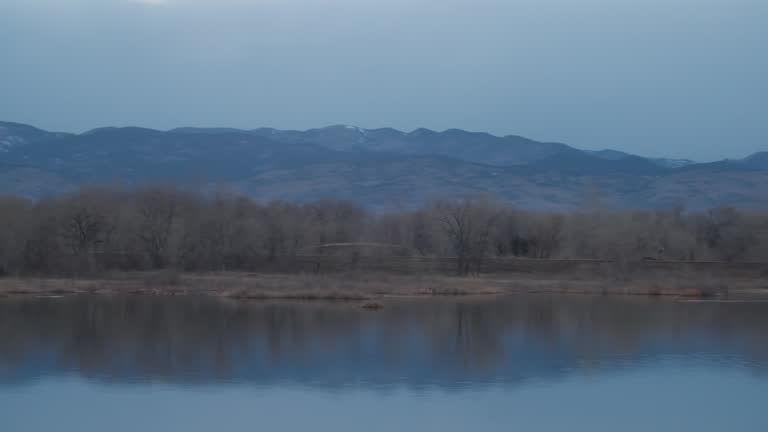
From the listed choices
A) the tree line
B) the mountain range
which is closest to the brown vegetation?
the tree line

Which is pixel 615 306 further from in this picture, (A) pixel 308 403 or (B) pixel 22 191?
(B) pixel 22 191

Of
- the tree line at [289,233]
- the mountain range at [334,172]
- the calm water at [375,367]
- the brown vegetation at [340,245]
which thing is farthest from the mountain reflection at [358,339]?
the mountain range at [334,172]

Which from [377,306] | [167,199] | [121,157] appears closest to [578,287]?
[377,306]

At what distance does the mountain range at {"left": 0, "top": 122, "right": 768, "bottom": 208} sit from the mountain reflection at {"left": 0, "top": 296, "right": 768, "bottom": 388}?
105559 mm

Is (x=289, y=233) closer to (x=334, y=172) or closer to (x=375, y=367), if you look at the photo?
(x=375, y=367)

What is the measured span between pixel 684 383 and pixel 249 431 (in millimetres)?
11307

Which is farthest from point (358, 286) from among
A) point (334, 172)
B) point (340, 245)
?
point (334, 172)

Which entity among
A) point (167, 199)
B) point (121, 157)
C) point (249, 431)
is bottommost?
point (249, 431)

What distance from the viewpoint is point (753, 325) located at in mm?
34625

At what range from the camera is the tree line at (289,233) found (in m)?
52.8

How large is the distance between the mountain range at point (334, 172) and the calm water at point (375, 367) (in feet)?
354

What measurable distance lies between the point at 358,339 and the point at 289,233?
31.0m

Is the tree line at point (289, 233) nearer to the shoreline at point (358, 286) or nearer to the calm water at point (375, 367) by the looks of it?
the shoreline at point (358, 286)

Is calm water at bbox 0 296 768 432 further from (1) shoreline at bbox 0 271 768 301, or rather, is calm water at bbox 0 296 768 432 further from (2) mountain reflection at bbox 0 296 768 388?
(1) shoreline at bbox 0 271 768 301
